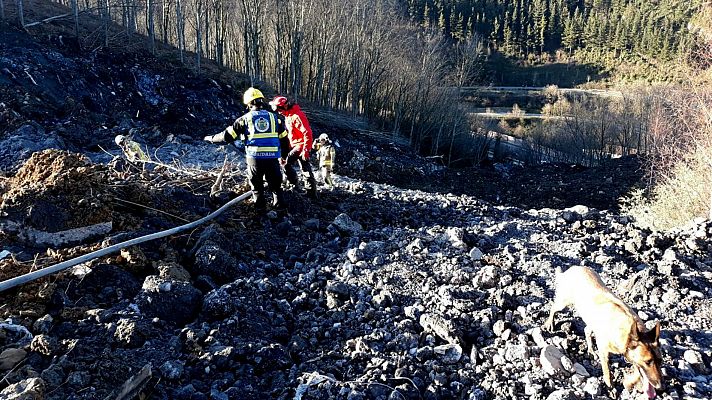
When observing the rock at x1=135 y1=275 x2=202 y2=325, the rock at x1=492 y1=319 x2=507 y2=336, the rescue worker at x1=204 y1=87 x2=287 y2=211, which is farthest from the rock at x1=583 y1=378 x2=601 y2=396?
the rescue worker at x1=204 y1=87 x2=287 y2=211

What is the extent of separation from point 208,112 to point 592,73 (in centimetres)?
7287

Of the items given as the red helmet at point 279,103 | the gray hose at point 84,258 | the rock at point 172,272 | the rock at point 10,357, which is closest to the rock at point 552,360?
the rock at point 172,272

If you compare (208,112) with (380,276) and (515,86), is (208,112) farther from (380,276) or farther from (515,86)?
(515,86)

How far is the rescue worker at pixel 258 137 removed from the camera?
6.19 metres

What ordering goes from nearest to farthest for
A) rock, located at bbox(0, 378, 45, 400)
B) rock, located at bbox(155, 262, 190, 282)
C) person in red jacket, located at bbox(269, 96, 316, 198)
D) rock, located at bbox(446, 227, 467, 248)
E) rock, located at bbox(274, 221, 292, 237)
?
rock, located at bbox(0, 378, 45, 400), rock, located at bbox(155, 262, 190, 282), rock, located at bbox(446, 227, 467, 248), rock, located at bbox(274, 221, 292, 237), person in red jacket, located at bbox(269, 96, 316, 198)

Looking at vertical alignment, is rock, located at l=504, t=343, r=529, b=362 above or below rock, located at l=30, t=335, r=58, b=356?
below

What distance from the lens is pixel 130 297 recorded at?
4.25 metres

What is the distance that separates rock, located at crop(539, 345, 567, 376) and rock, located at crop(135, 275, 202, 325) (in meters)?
2.83

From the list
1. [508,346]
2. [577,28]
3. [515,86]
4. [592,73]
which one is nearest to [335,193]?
[508,346]

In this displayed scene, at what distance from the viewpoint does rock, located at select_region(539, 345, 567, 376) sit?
3.34 m

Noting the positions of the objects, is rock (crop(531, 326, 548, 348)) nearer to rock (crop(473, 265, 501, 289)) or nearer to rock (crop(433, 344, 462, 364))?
rock (crop(433, 344, 462, 364))

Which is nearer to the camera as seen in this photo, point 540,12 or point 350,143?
point 350,143

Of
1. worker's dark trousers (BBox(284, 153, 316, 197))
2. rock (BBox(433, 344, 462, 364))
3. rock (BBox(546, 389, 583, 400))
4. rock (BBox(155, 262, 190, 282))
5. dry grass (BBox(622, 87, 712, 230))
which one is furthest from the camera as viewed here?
dry grass (BBox(622, 87, 712, 230))

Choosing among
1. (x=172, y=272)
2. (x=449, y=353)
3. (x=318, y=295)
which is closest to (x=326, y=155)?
(x=318, y=295)
